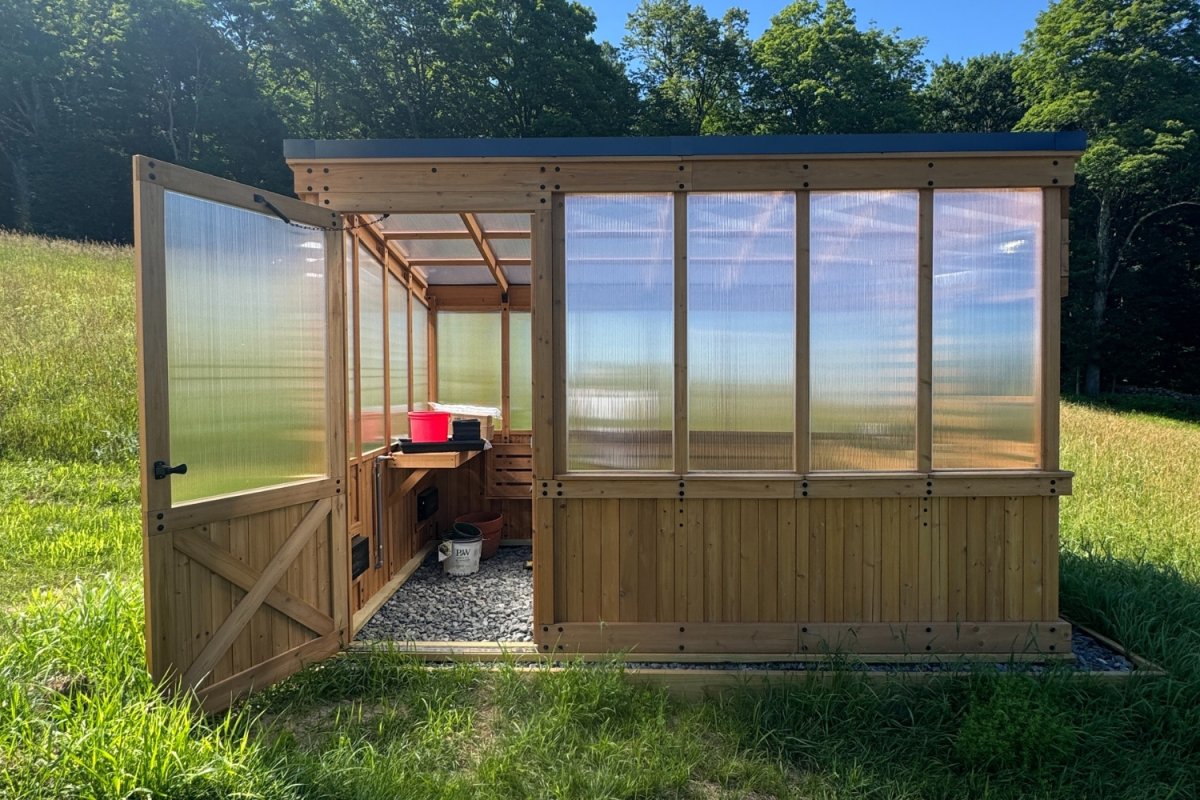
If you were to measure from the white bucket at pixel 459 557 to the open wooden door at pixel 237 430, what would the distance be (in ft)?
5.66

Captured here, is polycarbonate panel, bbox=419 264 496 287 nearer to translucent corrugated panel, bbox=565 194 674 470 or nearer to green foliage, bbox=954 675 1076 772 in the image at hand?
translucent corrugated panel, bbox=565 194 674 470

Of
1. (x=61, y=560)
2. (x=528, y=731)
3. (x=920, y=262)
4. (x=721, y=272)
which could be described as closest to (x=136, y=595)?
(x=61, y=560)

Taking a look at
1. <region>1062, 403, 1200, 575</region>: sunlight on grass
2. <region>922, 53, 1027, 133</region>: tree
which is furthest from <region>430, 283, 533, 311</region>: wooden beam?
<region>922, 53, 1027, 133</region>: tree

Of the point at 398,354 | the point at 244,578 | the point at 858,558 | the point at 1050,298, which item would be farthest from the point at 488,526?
the point at 1050,298

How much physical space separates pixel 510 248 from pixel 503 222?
86 centimetres

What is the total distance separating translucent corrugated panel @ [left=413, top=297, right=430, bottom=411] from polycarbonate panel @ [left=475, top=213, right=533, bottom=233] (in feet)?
5.06

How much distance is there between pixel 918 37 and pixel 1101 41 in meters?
8.38

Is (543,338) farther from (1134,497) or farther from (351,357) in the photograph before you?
(1134,497)

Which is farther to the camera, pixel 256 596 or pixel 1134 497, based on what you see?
pixel 1134 497

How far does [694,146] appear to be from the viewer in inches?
144

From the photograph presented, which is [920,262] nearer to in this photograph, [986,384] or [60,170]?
[986,384]

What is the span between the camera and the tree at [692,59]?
2634 centimetres

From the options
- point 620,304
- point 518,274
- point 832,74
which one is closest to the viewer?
point 620,304

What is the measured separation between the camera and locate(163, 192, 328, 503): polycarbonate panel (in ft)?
9.84
